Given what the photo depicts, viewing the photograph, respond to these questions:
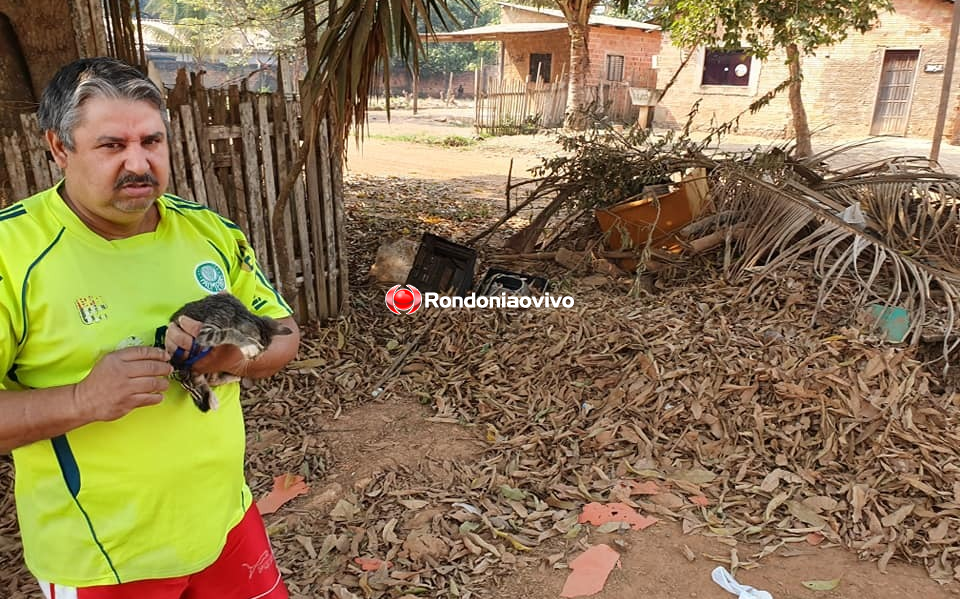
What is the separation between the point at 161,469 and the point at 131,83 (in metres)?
0.83

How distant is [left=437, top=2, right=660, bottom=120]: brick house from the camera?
22.8m

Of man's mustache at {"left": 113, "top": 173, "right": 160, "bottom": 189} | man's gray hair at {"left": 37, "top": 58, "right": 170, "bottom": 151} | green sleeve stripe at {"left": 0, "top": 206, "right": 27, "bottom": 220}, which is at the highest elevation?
man's gray hair at {"left": 37, "top": 58, "right": 170, "bottom": 151}

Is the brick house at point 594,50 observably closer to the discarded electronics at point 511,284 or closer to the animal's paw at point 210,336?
the discarded electronics at point 511,284

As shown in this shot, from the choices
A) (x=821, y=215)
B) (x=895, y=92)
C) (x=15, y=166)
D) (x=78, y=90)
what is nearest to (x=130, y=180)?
(x=78, y=90)

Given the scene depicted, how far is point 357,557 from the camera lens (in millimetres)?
2865

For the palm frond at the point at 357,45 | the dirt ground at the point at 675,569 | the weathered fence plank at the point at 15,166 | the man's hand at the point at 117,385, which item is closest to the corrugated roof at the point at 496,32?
the palm frond at the point at 357,45

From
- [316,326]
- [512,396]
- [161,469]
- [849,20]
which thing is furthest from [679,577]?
[849,20]

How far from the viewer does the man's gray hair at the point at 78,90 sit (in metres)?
1.31

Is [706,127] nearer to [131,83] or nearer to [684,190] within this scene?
[684,190]

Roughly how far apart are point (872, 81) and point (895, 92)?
722mm

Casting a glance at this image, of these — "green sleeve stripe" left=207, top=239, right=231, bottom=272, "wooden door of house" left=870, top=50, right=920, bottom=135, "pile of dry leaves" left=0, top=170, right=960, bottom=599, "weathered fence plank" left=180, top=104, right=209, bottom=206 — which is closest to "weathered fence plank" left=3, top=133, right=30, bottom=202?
"weathered fence plank" left=180, top=104, right=209, bottom=206

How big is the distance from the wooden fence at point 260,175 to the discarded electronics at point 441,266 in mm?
675

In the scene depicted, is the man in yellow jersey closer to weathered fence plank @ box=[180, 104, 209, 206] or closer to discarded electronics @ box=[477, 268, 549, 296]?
weathered fence plank @ box=[180, 104, 209, 206]

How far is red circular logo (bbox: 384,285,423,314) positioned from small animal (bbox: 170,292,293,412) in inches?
146
